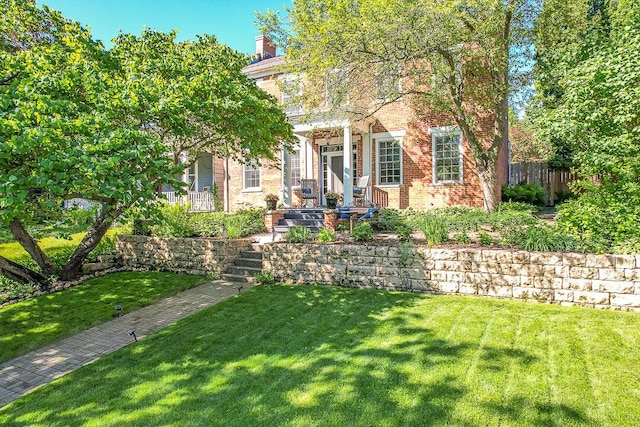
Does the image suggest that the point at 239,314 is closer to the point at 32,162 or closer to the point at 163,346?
the point at 163,346

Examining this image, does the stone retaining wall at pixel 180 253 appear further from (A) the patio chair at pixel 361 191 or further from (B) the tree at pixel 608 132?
(B) the tree at pixel 608 132

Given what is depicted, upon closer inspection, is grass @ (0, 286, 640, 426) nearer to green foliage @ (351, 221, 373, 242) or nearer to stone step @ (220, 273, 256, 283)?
green foliage @ (351, 221, 373, 242)

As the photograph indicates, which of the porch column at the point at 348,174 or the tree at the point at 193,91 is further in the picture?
the porch column at the point at 348,174

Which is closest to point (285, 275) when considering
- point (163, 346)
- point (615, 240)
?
point (163, 346)

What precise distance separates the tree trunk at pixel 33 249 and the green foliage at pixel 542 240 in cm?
1003

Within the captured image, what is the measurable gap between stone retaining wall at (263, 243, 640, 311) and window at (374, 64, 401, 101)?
17.2ft

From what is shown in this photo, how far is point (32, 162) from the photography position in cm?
491

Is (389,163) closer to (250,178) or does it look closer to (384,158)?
(384,158)

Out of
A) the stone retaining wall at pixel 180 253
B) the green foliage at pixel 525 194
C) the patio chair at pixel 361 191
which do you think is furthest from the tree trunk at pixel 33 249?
the green foliage at pixel 525 194

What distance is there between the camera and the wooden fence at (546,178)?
15.9 m

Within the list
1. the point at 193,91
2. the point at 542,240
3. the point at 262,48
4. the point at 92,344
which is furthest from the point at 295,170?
the point at 92,344

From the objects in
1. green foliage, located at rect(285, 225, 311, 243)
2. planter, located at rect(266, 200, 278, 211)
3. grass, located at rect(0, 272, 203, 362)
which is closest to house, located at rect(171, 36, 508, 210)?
planter, located at rect(266, 200, 278, 211)

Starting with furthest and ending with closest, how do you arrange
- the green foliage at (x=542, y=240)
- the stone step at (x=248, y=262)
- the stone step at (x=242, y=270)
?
the stone step at (x=248, y=262) < the stone step at (x=242, y=270) < the green foliage at (x=542, y=240)

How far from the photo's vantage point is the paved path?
15.1ft
